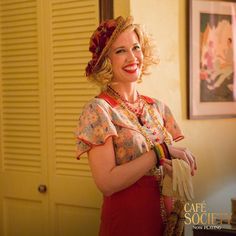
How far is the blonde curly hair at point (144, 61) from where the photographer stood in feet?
5.96

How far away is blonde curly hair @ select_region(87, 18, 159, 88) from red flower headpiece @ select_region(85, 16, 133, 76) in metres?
0.01

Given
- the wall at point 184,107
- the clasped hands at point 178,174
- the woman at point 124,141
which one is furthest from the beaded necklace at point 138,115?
the wall at point 184,107

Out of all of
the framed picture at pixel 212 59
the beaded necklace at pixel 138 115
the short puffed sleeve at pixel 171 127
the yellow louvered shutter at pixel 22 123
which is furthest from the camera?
the yellow louvered shutter at pixel 22 123

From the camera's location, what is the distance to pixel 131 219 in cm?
177

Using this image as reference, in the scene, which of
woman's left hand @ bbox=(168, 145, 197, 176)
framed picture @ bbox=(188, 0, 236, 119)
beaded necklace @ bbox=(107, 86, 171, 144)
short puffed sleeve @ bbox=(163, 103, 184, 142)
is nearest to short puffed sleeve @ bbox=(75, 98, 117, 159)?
beaded necklace @ bbox=(107, 86, 171, 144)

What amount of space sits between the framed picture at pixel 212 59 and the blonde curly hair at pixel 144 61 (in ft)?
1.54

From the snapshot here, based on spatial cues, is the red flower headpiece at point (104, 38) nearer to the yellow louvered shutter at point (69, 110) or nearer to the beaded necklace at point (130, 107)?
the beaded necklace at point (130, 107)

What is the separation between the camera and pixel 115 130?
5.64 ft

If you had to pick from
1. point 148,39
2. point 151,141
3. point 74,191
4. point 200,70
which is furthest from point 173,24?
point 74,191

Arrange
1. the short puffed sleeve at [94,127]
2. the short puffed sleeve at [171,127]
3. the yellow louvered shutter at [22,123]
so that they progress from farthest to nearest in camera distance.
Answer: the yellow louvered shutter at [22,123] < the short puffed sleeve at [171,127] < the short puffed sleeve at [94,127]

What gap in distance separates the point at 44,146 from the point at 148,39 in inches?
33.9

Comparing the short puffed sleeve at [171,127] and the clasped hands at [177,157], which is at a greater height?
the short puffed sleeve at [171,127]

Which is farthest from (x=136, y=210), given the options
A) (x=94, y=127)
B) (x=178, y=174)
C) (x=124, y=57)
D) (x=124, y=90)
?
(x=124, y=57)

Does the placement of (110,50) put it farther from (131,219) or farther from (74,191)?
(74,191)
